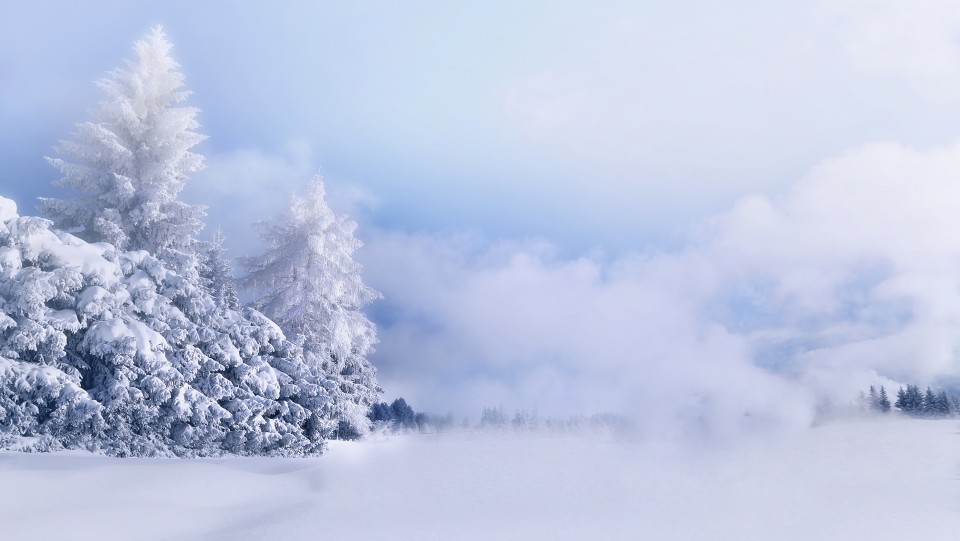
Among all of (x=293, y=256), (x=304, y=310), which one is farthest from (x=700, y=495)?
(x=293, y=256)

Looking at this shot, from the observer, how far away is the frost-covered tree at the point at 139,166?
20.2m

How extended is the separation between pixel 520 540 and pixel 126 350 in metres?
11.7

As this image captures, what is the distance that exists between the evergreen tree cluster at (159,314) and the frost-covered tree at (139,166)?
49 mm

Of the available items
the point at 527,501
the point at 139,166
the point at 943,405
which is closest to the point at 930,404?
the point at 943,405

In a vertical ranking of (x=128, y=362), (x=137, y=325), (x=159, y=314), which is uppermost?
(x=159, y=314)

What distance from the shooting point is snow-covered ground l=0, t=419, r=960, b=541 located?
10219 mm

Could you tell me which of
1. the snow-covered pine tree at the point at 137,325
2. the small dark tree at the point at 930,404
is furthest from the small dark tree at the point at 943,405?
the snow-covered pine tree at the point at 137,325

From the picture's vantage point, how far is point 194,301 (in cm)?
1889

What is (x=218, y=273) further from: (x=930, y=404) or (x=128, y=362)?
(x=930, y=404)

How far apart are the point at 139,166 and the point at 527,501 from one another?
1770cm

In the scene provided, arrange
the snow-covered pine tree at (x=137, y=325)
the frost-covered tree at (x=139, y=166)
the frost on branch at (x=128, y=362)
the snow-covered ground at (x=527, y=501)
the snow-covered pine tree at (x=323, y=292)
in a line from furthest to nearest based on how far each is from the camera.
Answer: the snow-covered pine tree at (x=323, y=292) < the frost-covered tree at (x=139, y=166) < the snow-covered pine tree at (x=137, y=325) < the frost on branch at (x=128, y=362) < the snow-covered ground at (x=527, y=501)

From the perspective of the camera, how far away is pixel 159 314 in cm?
1761

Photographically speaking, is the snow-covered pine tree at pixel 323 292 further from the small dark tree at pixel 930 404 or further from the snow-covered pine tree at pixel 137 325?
the small dark tree at pixel 930 404

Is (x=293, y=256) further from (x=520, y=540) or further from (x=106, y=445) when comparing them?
(x=520, y=540)
